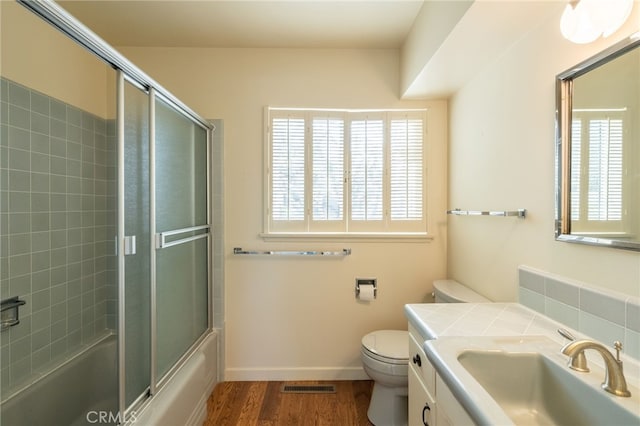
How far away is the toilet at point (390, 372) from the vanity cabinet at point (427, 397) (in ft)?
0.83

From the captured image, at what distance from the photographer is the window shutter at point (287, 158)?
→ 2109 mm

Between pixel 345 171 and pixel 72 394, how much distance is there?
209cm

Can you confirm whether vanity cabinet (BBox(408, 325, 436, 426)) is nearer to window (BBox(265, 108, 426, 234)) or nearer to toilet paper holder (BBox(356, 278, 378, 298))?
toilet paper holder (BBox(356, 278, 378, 298))

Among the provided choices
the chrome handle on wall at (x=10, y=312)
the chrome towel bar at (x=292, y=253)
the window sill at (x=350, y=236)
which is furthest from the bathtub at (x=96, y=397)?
the window sill at (x=350, y=236)

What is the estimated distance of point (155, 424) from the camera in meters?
1.21

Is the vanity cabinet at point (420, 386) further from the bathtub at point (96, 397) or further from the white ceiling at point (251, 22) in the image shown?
the white ceiling at point (251, 22)

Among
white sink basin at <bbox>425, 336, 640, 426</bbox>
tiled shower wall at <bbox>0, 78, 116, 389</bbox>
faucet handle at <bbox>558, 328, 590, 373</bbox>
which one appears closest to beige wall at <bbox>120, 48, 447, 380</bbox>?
tiled shower wall at <bbox>0, 78, 116, 389</bbox>

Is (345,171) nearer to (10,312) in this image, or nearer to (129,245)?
(129,245)

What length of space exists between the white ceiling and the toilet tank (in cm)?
173

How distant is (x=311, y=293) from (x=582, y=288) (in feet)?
5.05

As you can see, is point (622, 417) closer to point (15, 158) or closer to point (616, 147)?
point (616, 147)

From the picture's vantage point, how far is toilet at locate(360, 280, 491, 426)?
60.9 inches

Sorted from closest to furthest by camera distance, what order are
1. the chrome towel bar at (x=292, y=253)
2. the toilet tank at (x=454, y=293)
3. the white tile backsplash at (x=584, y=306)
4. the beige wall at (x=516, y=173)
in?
1. the white tile backsplash at (x=584, y=306)
2. the beige wall at (x=516, y=173)
3. the toilet tank at (x=454, y=293)
4. the chrome towel bar at (x=292, y=253)

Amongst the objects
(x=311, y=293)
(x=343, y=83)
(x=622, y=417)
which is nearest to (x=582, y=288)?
(x=622, y=417)
